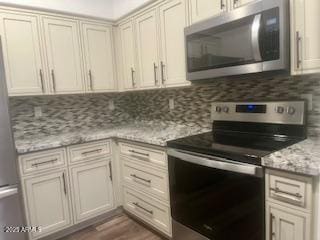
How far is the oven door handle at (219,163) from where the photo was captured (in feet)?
4.09

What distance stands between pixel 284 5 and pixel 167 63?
1.06 m

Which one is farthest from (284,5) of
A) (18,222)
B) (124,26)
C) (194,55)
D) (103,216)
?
(103,216)

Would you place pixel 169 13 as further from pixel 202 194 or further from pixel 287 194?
pixel 287 194

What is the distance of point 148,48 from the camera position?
232 centimetres

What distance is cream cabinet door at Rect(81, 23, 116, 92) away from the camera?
2.56 m

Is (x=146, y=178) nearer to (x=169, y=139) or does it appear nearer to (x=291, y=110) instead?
(x=169, y=139)

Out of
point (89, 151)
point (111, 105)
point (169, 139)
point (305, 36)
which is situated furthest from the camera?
point (111, 105)

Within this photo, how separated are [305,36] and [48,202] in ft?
7.65

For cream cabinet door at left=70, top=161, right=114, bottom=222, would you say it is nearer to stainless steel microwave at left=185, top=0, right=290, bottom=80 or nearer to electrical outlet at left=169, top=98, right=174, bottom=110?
electrical outlet at left=169, top=98, right=174, bottom=110

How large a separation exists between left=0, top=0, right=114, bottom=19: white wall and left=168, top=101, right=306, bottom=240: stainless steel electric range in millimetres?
1775

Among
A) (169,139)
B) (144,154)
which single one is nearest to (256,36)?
(169,139)

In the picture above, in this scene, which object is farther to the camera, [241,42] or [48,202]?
[48,202]

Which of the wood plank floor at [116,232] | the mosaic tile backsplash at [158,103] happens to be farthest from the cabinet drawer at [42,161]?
the wood plank floor at [116,232]

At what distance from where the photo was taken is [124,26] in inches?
102
